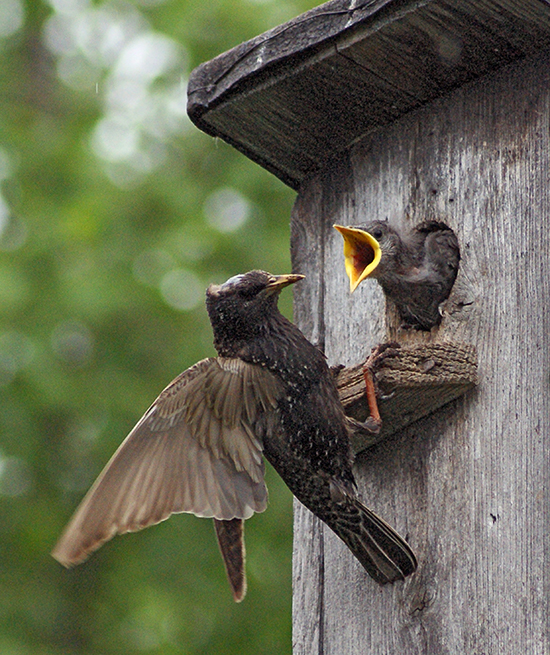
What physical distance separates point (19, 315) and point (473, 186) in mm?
3859

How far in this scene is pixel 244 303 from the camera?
319 centimetres

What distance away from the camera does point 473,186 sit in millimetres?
2938

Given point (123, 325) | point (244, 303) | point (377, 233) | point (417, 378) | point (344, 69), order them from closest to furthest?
point (417, 378)
point (344, 69)
point (377, 233)
point (244, 303)
point (123, 325)

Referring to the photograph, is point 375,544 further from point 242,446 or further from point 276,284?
point 276,284

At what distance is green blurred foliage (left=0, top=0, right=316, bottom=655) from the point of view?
6.02 m

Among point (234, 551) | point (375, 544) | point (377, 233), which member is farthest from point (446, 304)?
point (234, 551)

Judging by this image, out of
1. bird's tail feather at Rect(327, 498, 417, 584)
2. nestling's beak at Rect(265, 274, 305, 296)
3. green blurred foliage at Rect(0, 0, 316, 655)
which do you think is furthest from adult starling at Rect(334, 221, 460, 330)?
green blurred foliage at Rect(0, 0, 316, 655)

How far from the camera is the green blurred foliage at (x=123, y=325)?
6016 millimetres

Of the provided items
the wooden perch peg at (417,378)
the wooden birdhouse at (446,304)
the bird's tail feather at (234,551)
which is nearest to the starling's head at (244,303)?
the wooden birdhouse at (446,304)

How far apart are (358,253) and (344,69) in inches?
21.3

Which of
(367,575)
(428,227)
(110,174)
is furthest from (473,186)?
(110,174)

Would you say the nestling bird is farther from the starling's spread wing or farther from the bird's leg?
the bird's leg

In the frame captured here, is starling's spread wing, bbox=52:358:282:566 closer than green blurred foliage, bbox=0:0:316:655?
Yes

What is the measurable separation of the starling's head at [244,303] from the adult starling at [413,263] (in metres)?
0.26
